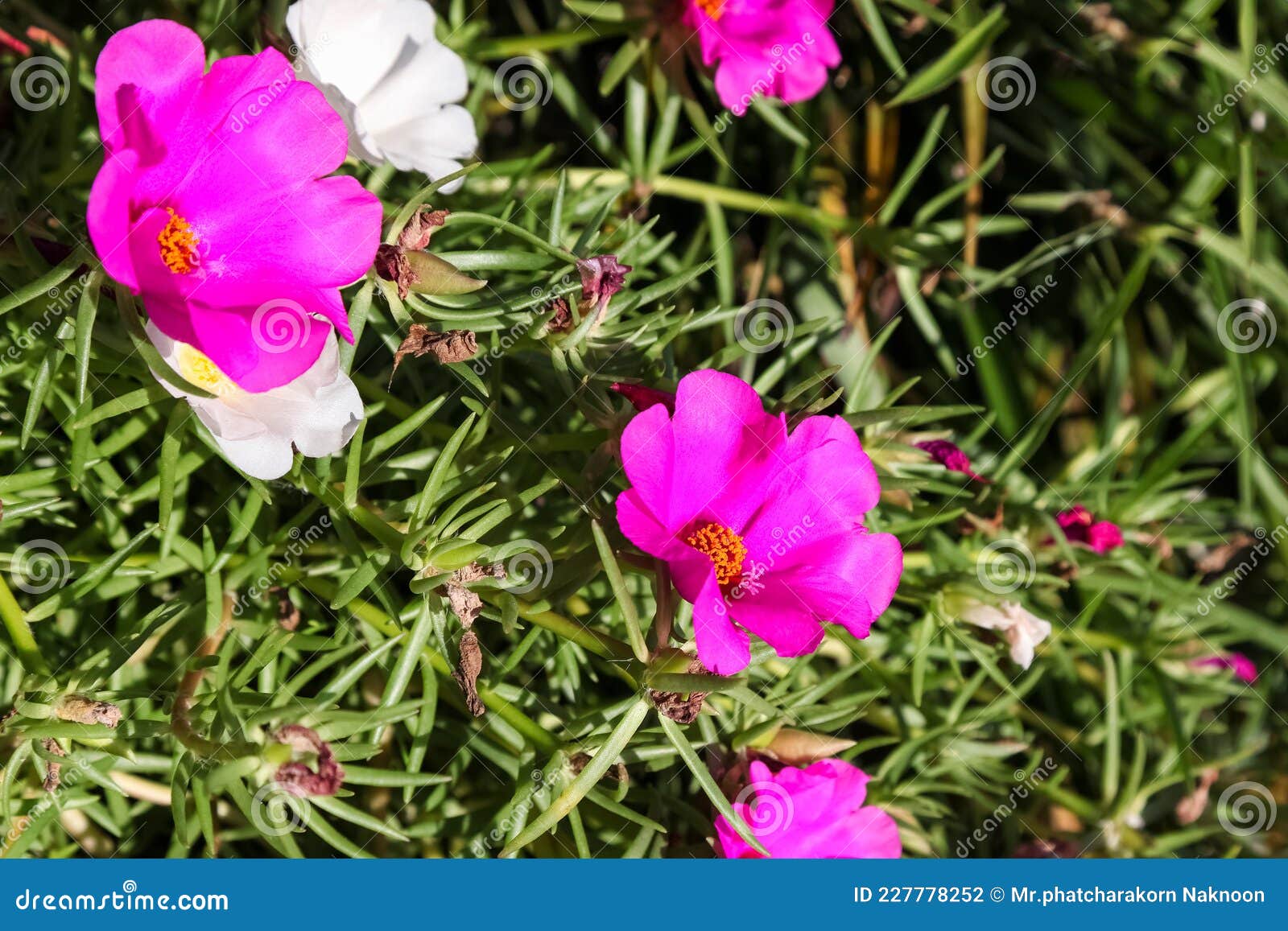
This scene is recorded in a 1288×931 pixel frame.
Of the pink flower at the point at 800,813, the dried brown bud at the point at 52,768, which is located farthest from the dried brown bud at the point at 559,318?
the dried brown bud at the point at 52,768

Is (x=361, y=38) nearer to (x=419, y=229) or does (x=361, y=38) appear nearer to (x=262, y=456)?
(x=419, y=229)

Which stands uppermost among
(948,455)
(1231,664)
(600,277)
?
(600,277)

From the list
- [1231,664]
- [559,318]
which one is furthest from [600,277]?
[1231,664]

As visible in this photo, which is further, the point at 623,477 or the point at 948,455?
the point at 948,455

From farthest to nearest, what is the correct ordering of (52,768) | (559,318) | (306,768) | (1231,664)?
(1231,664), (559,318), (52,768), (306,768)

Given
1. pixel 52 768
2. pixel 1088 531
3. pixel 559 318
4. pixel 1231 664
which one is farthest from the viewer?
pixel 1231 664

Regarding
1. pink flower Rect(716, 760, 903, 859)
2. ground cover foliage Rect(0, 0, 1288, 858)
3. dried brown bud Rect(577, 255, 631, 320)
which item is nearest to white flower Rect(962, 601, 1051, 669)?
ground cover foliage Rect(0, 0, 1288, 858)

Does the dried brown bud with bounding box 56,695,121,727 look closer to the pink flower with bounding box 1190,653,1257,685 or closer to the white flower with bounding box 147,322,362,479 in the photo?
the white flower with bounding box 147,322,362,479
